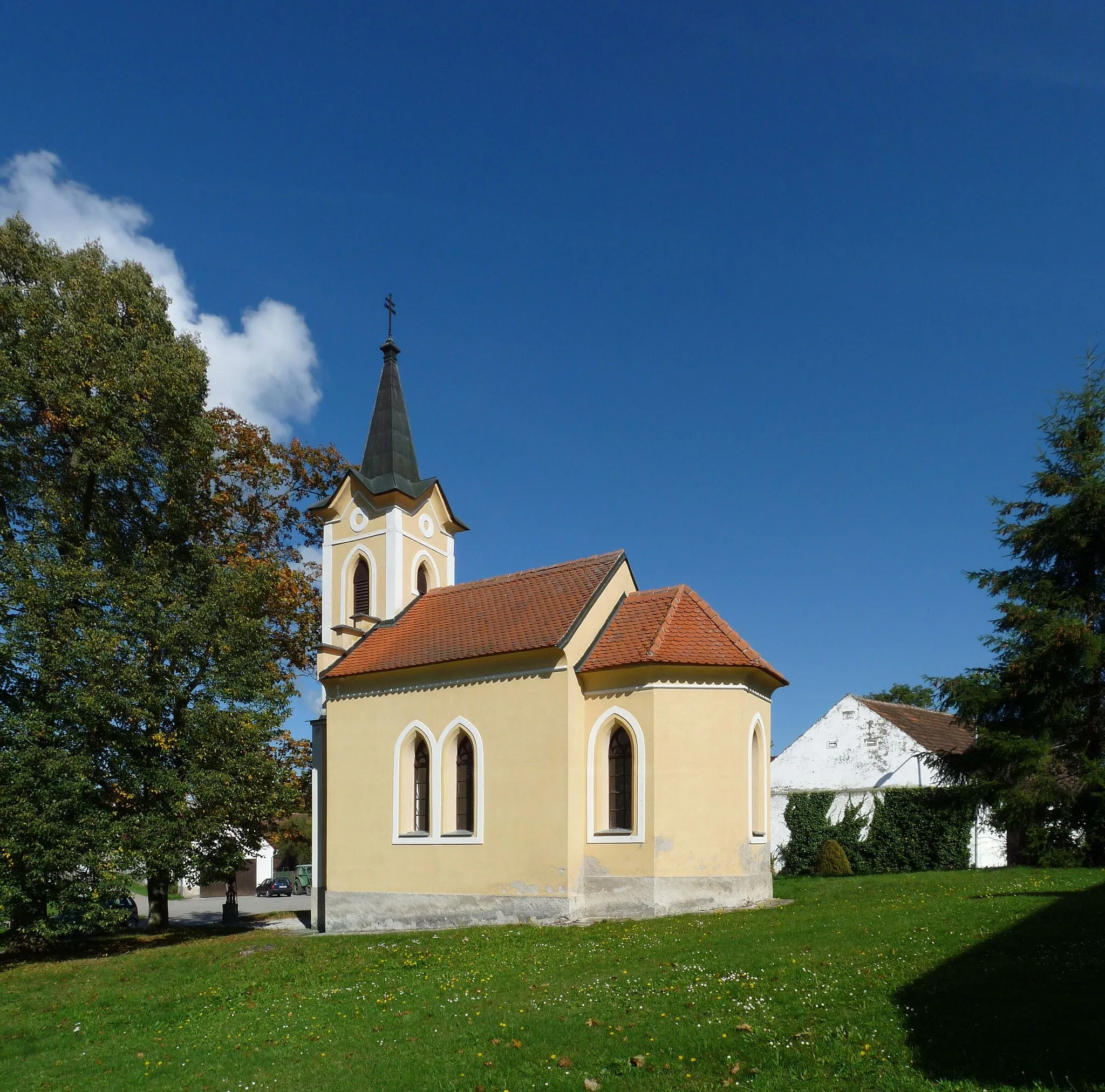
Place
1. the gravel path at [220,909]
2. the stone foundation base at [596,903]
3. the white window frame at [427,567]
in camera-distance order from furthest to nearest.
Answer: the gravel path at [220,909]
the white window frame at [427,567]
the stone foundation base at [596,903]

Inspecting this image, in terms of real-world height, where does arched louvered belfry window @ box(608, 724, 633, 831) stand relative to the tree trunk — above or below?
above

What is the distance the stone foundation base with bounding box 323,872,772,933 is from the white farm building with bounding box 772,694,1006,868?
13.2 meters

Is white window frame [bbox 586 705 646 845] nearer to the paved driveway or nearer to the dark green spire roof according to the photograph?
the dark green spire roof

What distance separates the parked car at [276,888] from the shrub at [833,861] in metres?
29.4

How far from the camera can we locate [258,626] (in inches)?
949

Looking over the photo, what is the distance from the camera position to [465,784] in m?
→ 20.8

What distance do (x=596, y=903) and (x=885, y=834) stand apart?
14.3 metres

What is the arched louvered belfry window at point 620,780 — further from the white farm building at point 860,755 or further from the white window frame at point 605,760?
the white farm building at point 860,755

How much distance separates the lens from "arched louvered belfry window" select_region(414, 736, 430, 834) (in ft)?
70.1

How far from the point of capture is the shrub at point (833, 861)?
2841cm

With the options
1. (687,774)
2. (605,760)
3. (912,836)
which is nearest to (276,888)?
(912,836)

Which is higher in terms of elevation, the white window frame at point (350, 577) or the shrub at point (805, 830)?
the white window frame at point (350, 577)

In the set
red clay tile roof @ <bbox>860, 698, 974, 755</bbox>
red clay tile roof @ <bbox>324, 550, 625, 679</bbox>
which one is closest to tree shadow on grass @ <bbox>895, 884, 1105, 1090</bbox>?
red clay tile roof @ <bbox>324, 550, 625, 679</bbox>

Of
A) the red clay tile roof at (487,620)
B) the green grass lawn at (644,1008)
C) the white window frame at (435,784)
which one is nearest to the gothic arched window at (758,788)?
the green grass lawn at (644,1008)
